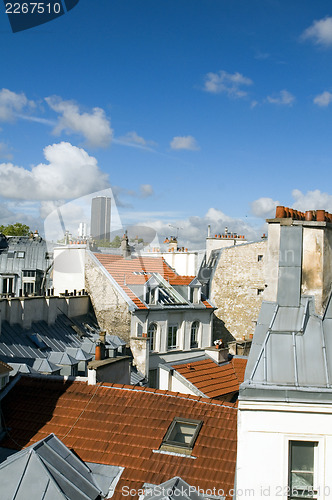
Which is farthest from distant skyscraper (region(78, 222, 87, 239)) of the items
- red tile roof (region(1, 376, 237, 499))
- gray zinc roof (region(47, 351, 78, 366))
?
red tile roof (region(1, 376, 237, 499))

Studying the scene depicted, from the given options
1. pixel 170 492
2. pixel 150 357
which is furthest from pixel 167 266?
pixel 170 492

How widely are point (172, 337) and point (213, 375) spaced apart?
458 cm

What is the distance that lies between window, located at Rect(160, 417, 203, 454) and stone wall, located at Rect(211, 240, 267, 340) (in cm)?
1930

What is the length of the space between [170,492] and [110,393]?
3.34m

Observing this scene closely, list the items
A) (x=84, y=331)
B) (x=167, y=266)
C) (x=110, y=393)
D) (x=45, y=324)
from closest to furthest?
(x=110, y=393) → (x=45, y=324) → (x=84, y=331) → (x=167, y=266)

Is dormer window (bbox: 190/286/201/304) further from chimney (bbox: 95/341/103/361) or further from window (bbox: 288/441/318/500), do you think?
window (bbox: 288/441/318/500)

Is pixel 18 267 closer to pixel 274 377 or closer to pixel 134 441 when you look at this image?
pixel 134 441

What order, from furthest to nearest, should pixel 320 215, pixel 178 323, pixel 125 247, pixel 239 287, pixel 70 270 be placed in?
1. pixel 239 287
2. pixel 125 247
3. pixel 70 270
4. pixel 178 323
5. pixel 320 215

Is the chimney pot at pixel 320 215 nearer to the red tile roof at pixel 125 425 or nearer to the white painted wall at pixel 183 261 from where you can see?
the red tile roof at pixel 125 425

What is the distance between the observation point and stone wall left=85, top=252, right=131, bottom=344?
23.0 meters

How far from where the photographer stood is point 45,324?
→ 20.3 meters

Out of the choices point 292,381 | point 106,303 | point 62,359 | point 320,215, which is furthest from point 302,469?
point 106,303

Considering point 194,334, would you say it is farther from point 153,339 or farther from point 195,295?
point 153,339

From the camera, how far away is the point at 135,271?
26578 mm
